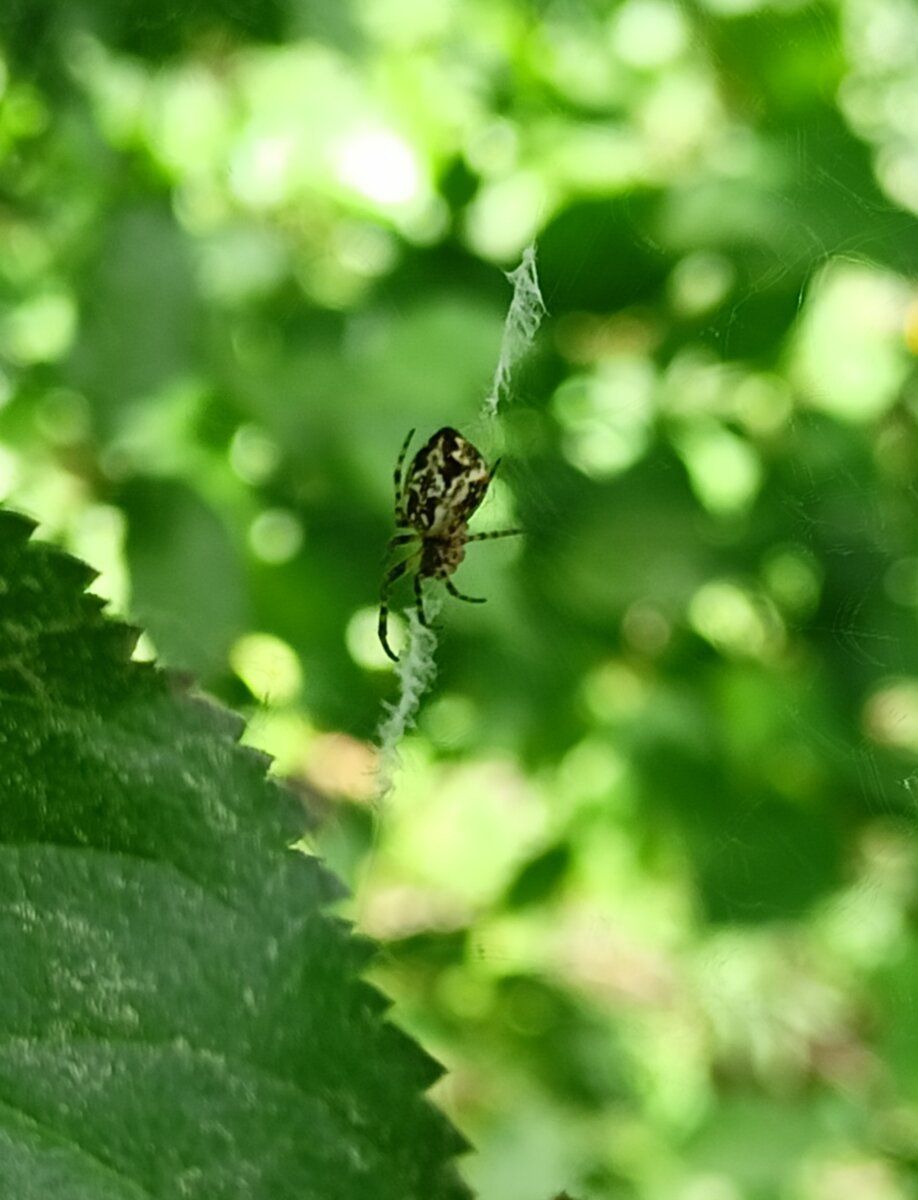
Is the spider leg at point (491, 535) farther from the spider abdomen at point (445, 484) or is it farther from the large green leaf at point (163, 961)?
the large green leaf at point (163, 961)

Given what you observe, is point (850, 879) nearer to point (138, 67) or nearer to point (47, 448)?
point (47, 448)

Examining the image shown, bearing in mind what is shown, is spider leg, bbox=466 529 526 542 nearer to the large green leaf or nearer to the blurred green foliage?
the blurred green foliage

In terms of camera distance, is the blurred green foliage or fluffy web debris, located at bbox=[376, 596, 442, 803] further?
the blurred green foliage

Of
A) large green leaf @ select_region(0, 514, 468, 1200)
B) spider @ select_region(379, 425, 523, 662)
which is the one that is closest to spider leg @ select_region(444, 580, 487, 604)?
spider @ select_region(379, 425, 523, 662)

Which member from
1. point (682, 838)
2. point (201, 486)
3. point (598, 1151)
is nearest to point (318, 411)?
point (201, 486)

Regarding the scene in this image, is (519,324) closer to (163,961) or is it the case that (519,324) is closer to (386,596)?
(386,596)

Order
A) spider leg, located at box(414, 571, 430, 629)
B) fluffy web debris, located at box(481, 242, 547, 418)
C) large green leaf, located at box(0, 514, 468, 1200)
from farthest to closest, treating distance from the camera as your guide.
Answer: spider leg, located at box(414, 571, 430, 629)
fluffy web debris, located at box(481, 242, 547, 418)
large green leaf, located at box(0, 514, 468, 1200)

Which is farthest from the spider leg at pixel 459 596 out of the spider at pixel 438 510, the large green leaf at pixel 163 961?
the large green leaf at pixel 163 961
